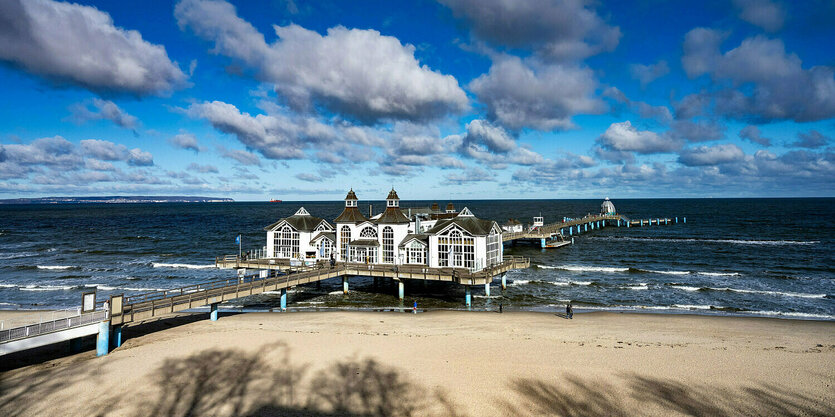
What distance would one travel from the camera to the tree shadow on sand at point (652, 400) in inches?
618

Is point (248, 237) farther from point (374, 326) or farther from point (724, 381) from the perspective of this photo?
point (724, 381)

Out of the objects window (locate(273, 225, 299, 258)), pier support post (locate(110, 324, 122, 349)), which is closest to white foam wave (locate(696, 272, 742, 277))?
window (locate(273, 225, 299, 258))

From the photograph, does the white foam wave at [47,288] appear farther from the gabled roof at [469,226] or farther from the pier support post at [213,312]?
the gabled roof at [469,226]

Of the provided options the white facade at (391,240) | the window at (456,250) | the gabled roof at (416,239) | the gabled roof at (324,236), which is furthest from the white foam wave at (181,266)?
the window at (456,250)

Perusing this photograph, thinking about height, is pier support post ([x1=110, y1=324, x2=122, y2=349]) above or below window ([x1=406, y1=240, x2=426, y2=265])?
below

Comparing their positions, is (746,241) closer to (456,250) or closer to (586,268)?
(586,268)

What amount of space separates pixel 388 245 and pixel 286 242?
438 inches

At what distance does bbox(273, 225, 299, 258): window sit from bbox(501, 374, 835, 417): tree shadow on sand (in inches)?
1210

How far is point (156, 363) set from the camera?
789 inches

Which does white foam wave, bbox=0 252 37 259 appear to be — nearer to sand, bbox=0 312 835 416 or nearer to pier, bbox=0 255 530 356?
pier, bbox=0 255 530 356

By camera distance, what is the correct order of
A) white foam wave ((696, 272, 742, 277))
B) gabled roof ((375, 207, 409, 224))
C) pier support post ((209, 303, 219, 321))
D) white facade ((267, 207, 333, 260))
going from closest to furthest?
pier support post ((209, 303, 219, 321)), gabled roof ((375, 207, 409, 224)), white facade ((267, 207, 333, 260)), white foam wave ((696, 272, 742, 277))

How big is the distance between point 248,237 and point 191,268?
116 feet

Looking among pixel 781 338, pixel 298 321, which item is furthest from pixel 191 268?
pixel 781 338

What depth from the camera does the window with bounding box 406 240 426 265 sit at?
1560 inches
